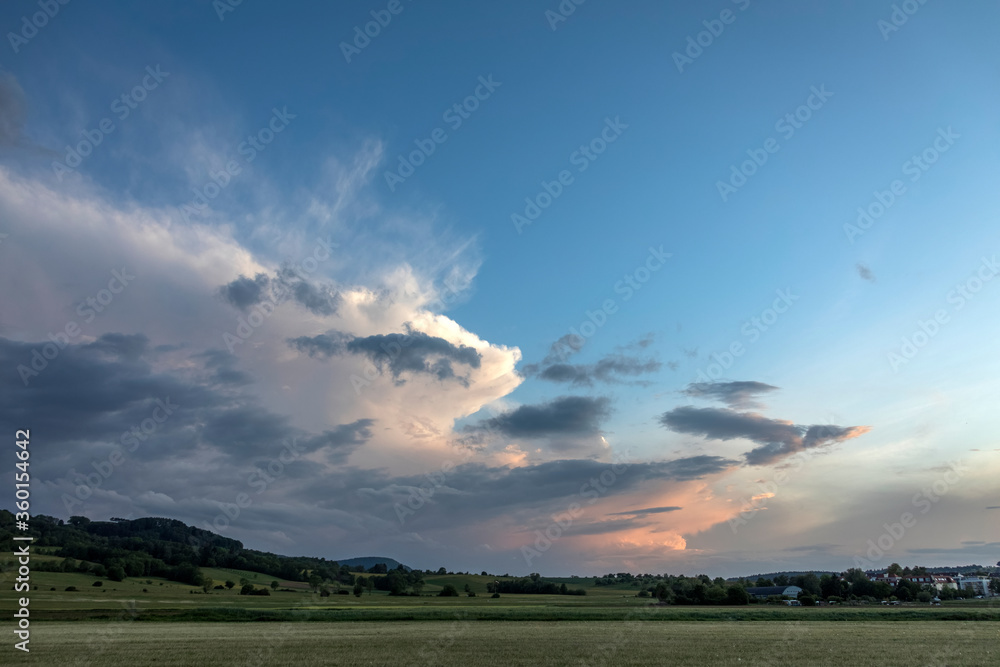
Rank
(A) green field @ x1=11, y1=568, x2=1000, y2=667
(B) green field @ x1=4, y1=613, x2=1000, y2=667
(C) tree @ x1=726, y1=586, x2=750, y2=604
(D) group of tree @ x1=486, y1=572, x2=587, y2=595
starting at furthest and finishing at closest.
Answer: (D) group of tree @ x1=486, y1=572, x2=587, y2=595 < (C) tree @ x1=726, y1=586, x2=750, y2=604 < (A) green field @ x1=11, y1=568, x2=1000, y2=667 < (B) green field @ x1=4, y1=613, x2=1000, y2=667

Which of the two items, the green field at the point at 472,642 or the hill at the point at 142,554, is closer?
the green field at the point at 472,642

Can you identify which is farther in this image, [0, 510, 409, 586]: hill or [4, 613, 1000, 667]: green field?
[0, 510, 409, 586]: hill

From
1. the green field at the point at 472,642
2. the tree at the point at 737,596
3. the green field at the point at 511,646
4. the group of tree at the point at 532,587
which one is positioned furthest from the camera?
the group of tree at the point at 532,587

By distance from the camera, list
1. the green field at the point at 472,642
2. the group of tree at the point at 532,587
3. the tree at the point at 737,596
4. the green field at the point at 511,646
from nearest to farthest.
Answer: the green field at the point at 511,646 < the green field at the point at 472,642 < the tree at the point at 737,596 < the group of tree at the point at 532,587

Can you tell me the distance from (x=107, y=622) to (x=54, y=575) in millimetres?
67990

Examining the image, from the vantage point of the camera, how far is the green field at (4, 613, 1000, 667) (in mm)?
27266

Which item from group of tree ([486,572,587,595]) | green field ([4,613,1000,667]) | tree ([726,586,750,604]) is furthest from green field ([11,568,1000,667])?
group of tree ([486,572,587,595])

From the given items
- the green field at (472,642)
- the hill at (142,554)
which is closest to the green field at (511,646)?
the green field at (472,642)

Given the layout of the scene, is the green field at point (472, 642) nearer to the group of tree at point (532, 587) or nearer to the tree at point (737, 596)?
the tree at point (737, 596)

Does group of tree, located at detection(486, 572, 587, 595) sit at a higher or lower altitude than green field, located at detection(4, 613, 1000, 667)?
lower

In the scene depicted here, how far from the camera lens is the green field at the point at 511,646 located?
1073 inches

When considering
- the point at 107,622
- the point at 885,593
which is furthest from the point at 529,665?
the point at 885,593

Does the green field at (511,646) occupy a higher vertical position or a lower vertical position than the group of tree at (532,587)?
higher

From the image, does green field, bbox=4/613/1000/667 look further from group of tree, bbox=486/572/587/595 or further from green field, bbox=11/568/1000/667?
group of tree, bbox=486/572/587/595
